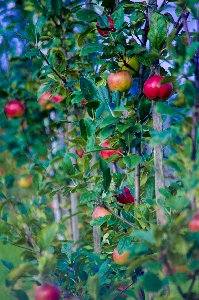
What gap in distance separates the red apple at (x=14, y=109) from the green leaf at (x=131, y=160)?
1.14 meters

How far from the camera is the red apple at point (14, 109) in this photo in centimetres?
206

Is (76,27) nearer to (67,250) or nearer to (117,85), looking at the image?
(117,85)

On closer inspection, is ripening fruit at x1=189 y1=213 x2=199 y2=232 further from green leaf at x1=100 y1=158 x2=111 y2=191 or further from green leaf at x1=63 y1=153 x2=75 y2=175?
green leaf at x1=63 y1=153 x2=75 y2=175

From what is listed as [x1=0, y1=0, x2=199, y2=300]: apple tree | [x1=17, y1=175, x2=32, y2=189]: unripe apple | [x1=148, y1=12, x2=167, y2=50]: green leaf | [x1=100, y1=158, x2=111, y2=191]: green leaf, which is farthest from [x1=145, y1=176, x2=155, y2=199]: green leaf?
[x1=17, y1=175, x2=32, y2=189]: unripe apple

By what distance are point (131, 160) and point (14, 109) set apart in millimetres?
1162

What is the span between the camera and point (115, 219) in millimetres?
1118

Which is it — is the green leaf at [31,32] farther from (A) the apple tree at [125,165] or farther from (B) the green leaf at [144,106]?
(B) the green leaf at [144,106]

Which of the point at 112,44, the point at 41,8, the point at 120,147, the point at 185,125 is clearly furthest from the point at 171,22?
the point at 41,8

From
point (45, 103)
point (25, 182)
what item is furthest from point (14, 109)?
point (25, 182)

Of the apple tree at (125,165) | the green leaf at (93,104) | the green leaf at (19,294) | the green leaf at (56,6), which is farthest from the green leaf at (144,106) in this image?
the green leaf at (56,6)

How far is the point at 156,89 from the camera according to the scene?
3.15ft

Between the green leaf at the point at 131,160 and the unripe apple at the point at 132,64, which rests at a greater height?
the unripe apple at the point at 132,64

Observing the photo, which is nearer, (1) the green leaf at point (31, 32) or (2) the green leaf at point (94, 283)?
(2) the green leaf at point (94, 283)

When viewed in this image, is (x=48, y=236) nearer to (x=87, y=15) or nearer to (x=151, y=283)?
(x=151, y=283)
